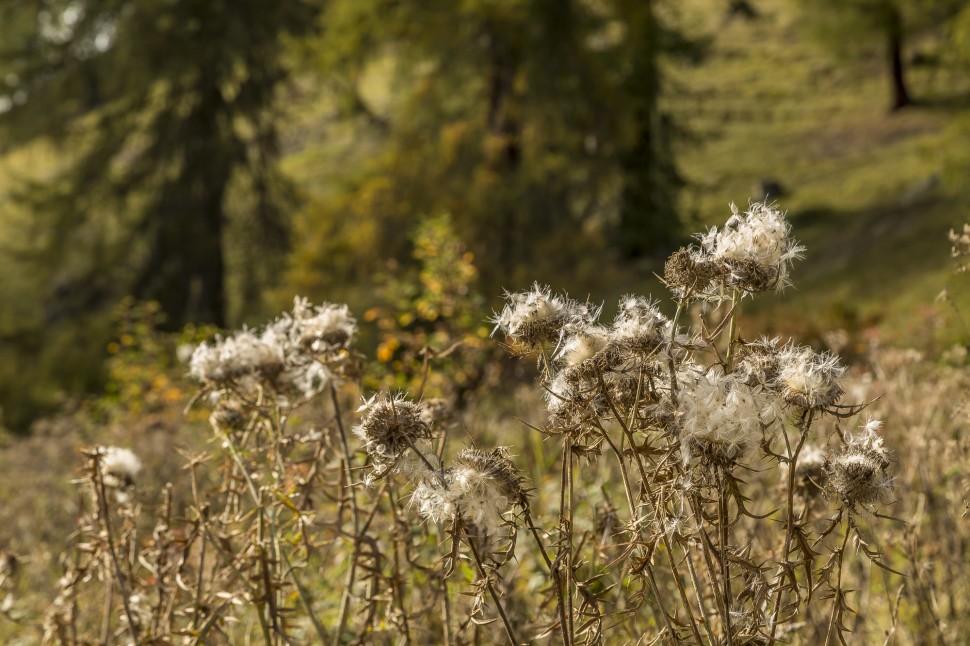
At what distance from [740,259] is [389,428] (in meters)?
0.53

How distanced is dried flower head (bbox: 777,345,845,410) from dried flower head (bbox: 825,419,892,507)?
0.08 meters

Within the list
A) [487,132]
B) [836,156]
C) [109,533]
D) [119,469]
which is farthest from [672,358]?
[836,156]

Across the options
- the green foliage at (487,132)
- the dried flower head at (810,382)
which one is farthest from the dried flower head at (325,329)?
the green foliage at (487,132)

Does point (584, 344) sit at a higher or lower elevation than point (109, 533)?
lower

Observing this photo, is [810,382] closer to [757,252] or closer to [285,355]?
[757,252]

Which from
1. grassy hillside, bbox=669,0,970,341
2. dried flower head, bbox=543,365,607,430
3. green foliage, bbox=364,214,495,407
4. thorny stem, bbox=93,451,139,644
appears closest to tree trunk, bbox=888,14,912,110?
grassy hillside, bbox=669,0,970,341

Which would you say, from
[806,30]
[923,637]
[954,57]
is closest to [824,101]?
[806,30]

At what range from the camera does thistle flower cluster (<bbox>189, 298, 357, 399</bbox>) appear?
200cm

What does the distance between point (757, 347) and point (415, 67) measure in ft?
51.2

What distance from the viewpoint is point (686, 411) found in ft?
4.54

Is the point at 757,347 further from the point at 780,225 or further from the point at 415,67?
the point at 415,67

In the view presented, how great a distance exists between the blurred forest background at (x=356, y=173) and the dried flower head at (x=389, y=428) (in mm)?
10593

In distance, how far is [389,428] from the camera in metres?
1.49

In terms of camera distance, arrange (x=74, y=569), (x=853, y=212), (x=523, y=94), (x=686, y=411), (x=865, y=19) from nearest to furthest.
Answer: (x=686, y=411) < (x=74, y=569) < (x=523, y=94) < (x=853, y=212) < (x=865, y=19)
